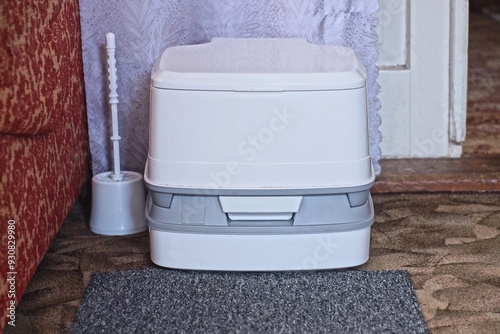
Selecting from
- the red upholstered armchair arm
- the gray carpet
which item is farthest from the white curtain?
the gray carpet

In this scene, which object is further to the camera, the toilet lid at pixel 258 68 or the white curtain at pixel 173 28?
the white curtain at pixel 173 28

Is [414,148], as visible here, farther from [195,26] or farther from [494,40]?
[494,40]

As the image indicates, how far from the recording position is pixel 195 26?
5.39 feet

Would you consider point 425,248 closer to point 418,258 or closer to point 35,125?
point 418,258

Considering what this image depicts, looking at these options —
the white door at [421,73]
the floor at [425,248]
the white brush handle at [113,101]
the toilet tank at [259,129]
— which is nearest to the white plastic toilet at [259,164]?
the toilet tank at [259,129]

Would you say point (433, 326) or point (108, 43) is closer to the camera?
point (433, 326)

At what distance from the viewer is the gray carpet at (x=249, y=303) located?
45.4 inches

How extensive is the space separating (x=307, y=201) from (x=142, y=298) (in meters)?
0.33

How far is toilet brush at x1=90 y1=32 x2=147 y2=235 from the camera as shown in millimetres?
1553

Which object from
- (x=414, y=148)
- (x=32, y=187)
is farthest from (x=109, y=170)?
(x=414, y=148)

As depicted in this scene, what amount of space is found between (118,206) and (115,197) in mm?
21

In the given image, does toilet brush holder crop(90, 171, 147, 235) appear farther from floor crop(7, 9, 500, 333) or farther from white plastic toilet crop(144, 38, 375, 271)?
white plastic toilet crop(144, 38, 375, 271)

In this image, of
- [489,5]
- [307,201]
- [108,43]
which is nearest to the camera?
[307,201]

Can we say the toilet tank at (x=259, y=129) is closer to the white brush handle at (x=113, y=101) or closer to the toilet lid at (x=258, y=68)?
the toilet lid at (x=258, y=68)
